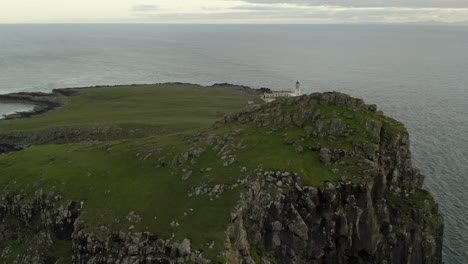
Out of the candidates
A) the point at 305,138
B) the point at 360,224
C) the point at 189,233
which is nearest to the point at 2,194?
the point at 189,233

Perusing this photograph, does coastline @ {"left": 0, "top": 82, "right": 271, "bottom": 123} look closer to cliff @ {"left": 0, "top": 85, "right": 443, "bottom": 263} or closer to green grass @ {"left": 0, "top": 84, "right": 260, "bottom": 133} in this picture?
green grass @ {"left": 0, "top": 84, "right": 260, "bottom": 133}

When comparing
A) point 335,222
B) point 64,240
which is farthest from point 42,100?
point 335,222

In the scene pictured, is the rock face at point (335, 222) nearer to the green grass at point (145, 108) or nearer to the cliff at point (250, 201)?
the cliff at point (250, 201)

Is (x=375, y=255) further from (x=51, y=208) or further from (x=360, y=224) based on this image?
(x=51, y=208)

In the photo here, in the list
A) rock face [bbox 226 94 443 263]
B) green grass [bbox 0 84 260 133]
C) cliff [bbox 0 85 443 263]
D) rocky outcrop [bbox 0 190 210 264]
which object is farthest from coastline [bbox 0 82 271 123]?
rock face [bbox 226 94 443 263]

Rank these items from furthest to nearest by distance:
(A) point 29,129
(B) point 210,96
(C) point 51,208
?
(B) point 210,96
(A) point 29,129
(C) point 51,208

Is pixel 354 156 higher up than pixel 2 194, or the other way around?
pixel 354 156

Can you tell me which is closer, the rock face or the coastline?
the rock face

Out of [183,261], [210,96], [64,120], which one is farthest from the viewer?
[210,96]
